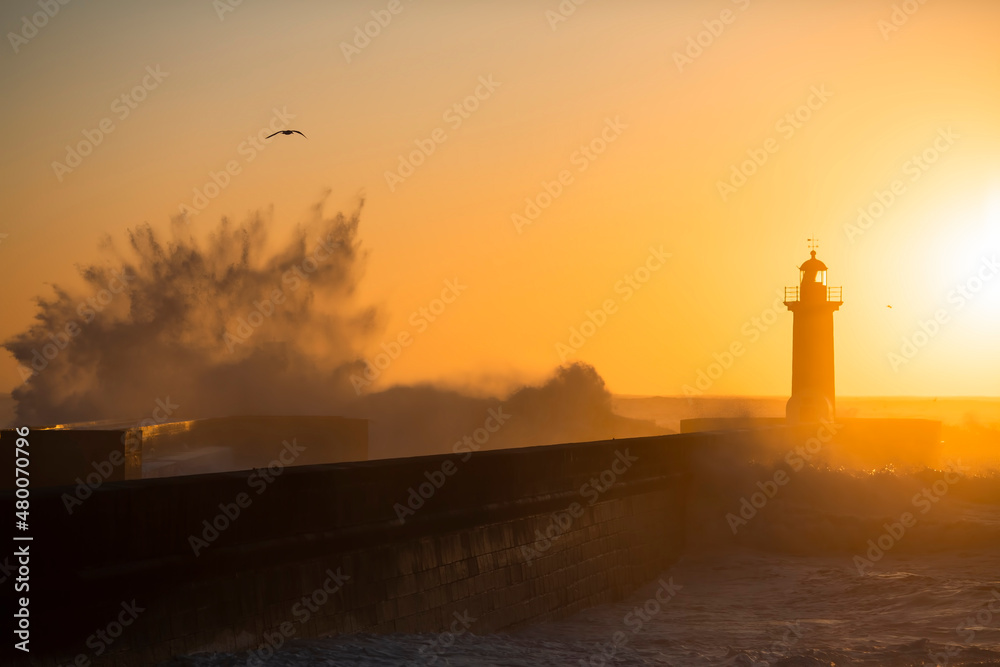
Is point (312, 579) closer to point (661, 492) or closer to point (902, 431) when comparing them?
point (661, 492)

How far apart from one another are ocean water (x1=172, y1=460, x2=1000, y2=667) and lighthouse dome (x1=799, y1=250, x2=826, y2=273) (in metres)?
9.15

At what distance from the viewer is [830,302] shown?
26.3m

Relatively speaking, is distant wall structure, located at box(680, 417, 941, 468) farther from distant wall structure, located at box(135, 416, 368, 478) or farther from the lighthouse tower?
distant wall structure, located at box(135, 416, 368, 478)

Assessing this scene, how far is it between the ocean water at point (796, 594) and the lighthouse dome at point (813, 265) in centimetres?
915

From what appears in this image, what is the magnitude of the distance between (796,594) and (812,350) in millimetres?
16091

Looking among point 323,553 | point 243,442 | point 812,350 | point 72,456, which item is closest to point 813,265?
point 812,350

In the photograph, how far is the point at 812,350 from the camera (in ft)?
87.0

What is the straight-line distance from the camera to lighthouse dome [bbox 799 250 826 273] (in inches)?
1064

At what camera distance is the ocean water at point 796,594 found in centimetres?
800

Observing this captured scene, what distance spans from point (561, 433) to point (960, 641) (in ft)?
97.6

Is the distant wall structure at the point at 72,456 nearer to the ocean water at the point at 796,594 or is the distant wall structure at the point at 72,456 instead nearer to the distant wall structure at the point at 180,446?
the distant wall structure at the point at 180,446

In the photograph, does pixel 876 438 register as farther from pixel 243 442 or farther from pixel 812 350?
pixel 243 442

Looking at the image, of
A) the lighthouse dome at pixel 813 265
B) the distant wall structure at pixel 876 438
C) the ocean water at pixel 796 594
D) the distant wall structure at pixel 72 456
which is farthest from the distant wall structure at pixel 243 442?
the lighthouse dome at pixel 813 265

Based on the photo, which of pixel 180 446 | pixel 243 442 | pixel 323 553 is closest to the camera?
pixel 323 553
